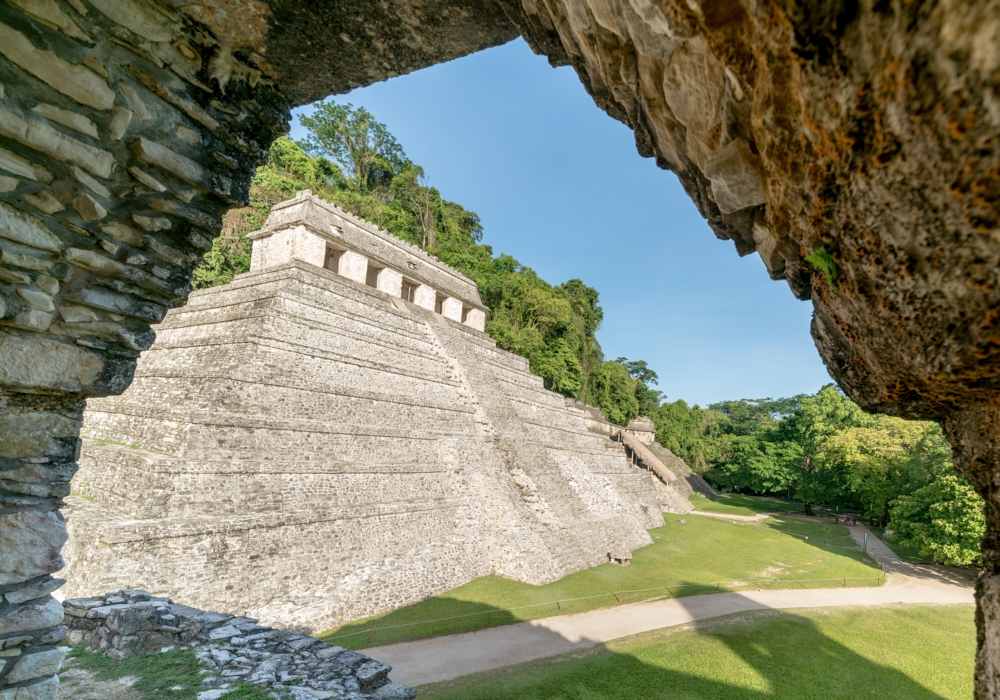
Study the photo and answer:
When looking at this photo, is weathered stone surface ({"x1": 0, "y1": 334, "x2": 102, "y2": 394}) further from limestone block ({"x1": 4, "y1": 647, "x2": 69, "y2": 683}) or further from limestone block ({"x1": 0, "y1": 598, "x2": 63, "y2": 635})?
limestone block ({"x1": 4, "y1": 647, "x2": 69, "y2": 683})

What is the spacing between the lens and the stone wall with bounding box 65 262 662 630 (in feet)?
29.1

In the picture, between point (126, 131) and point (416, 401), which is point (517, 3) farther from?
point (416, 401)

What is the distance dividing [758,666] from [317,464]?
34.3ft

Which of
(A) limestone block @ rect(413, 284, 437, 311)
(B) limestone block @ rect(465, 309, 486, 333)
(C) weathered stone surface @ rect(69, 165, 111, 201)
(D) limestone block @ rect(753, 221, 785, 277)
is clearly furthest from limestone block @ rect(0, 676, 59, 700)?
(B) limestone block @ rect(465, 309, 486, 333)

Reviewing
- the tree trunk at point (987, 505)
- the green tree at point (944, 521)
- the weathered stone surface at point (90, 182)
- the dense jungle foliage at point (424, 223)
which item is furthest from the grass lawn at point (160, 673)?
the dense jungle foliage at point (424, 223)

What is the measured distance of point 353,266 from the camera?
1909 centimetres

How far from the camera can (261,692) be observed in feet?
16.4

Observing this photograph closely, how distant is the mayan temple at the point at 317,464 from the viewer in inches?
351

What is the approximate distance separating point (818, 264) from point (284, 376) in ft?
39.2

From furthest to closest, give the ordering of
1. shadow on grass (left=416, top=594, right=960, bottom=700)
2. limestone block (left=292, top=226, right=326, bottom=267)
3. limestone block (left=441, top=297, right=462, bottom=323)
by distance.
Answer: limestone block (left=441, top=297, right=462, bottom=323) → limestone block (left=292, top=226, right=326, bottom=267) → shadow on grass (left=416, top=594, right=960, bottom=700)

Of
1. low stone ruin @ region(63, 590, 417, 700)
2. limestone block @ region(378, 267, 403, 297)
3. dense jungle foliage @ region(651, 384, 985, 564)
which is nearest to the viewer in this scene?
low stone ruin @ region(63, 590, 417, 700)

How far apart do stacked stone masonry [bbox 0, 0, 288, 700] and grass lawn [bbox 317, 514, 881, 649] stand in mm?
6752

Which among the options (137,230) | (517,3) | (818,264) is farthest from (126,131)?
(818,264)

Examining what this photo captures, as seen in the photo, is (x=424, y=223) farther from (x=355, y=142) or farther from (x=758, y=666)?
(x=758, y=666)
